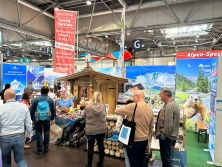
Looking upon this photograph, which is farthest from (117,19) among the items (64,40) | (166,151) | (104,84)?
(166,151)

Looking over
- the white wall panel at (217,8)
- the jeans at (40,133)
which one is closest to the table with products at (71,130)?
the jeans at (40,133)

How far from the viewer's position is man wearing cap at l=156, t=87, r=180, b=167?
275 centimetres

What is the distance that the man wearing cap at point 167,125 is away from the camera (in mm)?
2752

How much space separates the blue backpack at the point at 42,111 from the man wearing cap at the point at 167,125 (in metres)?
2.39

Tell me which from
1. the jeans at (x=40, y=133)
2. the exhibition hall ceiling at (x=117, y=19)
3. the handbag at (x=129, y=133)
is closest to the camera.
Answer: the handbag at (x=129, y=133)

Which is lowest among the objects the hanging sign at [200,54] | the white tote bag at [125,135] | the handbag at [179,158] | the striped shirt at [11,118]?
the handbag at [179,158]

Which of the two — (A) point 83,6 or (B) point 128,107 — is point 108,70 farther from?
(B) point 128,107

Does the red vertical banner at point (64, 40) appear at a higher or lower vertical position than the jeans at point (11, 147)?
higher

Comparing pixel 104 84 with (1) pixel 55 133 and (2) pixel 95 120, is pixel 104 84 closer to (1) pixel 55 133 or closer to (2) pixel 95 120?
(1) pixel 55 133

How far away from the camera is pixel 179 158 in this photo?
10.8 feet

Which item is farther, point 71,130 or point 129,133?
point 71,130

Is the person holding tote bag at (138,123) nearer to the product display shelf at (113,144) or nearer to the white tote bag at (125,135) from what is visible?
the white tote bag at (125,135)

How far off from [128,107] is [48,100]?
88.8 inches

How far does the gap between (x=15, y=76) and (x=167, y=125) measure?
A: 24.3 ft
